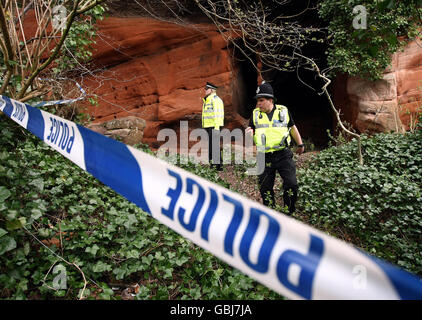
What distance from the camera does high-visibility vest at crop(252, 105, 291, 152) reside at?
3.71 meters

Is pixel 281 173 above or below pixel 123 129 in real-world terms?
below

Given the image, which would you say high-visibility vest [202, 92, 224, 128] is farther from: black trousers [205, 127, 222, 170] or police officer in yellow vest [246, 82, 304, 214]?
police officer in yellow vest [246, 82, 304, 214]

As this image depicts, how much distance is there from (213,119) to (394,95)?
5620 mm

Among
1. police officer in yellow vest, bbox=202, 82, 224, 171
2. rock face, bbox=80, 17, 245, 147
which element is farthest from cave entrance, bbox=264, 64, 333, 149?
police officer in yellow vest, bbox=202, 82, 224, 171

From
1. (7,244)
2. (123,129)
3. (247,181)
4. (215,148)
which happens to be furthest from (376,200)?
(123,129)

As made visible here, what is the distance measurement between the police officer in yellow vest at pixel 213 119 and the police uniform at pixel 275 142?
8.78ft

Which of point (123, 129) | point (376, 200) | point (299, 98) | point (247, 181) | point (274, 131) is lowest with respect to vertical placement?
point (247, 181)

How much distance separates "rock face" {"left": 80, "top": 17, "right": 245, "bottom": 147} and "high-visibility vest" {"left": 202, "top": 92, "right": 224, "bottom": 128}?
310 cm

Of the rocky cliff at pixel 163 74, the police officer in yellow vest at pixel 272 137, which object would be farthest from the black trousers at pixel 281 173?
the rocky cliff at pixel 163 74

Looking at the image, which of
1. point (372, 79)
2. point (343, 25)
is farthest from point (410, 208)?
point (343, 25)

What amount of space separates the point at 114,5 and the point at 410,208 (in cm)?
952

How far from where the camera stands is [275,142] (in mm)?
3715

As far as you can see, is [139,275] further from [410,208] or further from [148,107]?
[148,107]

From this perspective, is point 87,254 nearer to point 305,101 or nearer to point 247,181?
point 247,181
